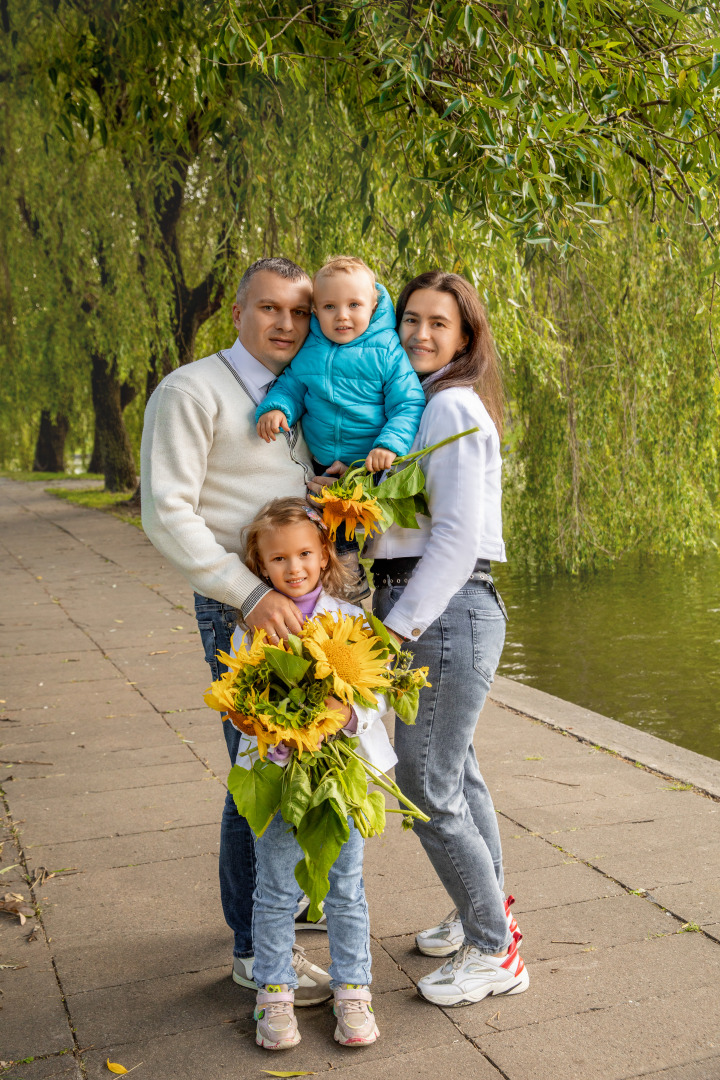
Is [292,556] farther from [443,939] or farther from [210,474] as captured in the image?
[443,939]

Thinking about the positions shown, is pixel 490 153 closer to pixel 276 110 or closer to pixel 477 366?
pixel 477 366

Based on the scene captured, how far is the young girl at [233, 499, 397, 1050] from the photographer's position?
2453mm

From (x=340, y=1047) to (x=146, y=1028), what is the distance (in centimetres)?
49

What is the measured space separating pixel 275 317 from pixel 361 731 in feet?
3.48

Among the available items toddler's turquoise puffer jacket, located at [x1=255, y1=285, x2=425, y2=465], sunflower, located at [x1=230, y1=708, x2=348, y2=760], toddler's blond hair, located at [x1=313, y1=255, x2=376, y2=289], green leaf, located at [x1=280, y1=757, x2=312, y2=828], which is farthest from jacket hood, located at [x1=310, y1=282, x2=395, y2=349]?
green leaf, located at [x1=280, y1=757, x2=312, y2=828]

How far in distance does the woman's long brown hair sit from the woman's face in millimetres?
19

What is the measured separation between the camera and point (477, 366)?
101 inches

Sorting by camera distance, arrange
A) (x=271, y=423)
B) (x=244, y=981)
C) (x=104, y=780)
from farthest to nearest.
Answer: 1. (x=104, y=780)
2. (x=244, y=981)
3. (x=271, y=423)

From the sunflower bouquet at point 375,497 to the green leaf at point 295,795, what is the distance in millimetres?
567

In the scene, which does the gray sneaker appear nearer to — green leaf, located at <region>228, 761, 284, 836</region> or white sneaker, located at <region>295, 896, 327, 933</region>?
white sneaker, located at <region>295, 896, 327, 933</region>

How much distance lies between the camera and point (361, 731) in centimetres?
245

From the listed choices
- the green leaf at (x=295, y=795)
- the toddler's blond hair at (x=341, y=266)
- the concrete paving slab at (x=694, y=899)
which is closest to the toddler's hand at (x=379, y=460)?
the toddler's blond hair at (x=341, y=266)

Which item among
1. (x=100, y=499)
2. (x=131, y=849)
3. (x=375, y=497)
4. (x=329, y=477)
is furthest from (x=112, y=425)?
(x=375, y=497)

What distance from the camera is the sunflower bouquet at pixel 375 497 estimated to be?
2.39m
